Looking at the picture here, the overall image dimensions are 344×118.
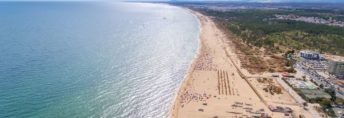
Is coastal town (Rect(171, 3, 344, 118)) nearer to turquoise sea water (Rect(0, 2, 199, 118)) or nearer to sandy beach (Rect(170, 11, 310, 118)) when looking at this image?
sandy beach (Rect(170, 11, 310, 118))

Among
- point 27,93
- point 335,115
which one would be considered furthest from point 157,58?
point 335,115

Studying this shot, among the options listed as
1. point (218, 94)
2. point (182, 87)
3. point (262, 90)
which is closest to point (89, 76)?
point (182, 87)

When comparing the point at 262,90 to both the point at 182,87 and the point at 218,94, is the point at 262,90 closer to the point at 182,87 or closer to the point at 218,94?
the point at 218,94

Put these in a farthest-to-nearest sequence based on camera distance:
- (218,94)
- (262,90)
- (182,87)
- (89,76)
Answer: (89,76) → (182,87) → (262,90) → (218,94)

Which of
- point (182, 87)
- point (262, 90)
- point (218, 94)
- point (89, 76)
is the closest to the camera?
point (218, 94)

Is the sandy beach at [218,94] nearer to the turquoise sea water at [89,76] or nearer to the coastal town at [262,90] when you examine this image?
the coastal town at [262,90]

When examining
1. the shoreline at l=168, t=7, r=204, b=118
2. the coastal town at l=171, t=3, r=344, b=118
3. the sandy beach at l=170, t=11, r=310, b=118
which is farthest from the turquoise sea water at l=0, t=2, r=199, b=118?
the coastal town at l=171, t=3, r=344, b=118

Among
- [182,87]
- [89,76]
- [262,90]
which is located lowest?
[182,87]

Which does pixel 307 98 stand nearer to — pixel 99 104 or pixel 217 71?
pixel 217 71
